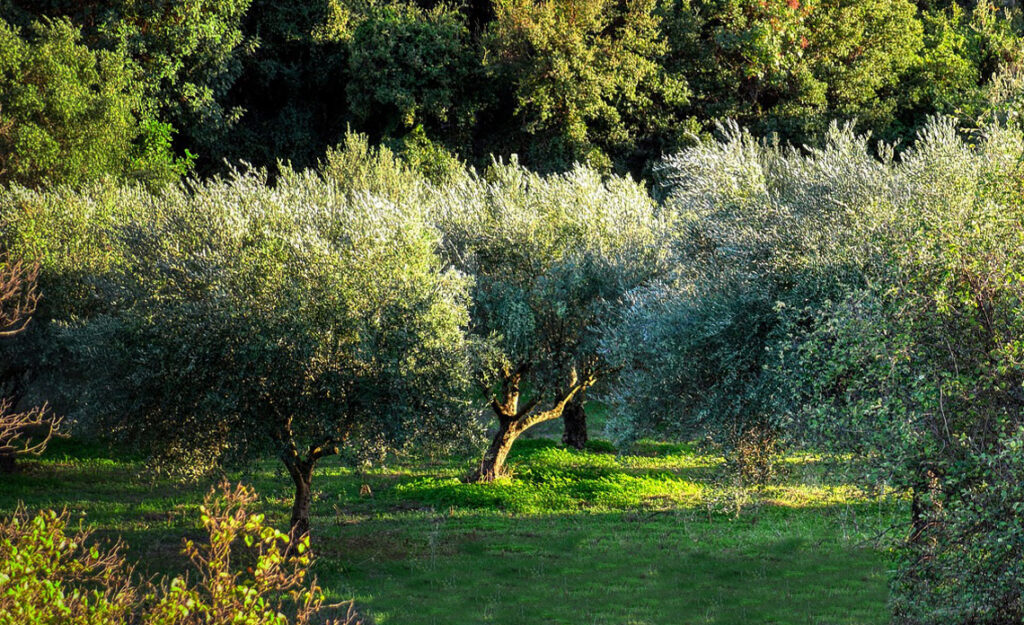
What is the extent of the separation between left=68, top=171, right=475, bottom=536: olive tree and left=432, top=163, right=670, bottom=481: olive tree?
Result: 13.2ft

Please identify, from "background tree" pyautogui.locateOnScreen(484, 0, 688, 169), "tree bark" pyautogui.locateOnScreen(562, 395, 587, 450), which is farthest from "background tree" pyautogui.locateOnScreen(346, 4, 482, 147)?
"tree bark" pyautogui.locateOnScreen(562, 395, 587, 450)

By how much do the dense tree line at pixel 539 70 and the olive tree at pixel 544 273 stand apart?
26.2 m

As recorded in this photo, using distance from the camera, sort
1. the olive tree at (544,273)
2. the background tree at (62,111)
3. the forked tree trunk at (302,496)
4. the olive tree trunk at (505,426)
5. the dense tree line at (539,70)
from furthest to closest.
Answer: the dense tree line at (539,70)
the background tree at (62,111)
the olive tree trunk at (505,426)
the olive tree at (544,273)
the forked tree trunk at (302,496)

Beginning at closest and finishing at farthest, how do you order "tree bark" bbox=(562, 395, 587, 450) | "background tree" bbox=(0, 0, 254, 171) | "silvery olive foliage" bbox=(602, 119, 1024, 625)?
1. "silvery olive foliage" bbox=(602, 119, 1024, 625)
2. "tree bark" bbox=(562, 395, 587, 450)
3. "background tree" bbox=(0, 0, 254, 171)

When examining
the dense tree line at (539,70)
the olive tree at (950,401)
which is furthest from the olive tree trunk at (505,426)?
the dense tree line at (539,70)

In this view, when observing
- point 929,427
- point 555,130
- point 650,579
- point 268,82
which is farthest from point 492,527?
point 268,82

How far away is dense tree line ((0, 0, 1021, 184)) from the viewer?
57531 millimetres

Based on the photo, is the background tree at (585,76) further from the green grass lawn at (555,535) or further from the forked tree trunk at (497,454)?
the forked tree trunk at (497,454)

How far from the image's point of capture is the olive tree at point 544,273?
29.9 meters

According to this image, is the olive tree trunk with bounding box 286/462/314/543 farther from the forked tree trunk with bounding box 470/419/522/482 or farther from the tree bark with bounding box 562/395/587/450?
the tree bark with bounding box 562/395/587/450

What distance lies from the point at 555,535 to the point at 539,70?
36.1m

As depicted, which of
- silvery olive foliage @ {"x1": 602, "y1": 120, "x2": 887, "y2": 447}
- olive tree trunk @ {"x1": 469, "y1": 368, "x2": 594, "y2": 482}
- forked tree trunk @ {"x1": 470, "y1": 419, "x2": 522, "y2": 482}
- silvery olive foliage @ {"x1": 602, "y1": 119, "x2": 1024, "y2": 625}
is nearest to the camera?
silvery olive foliage @ {"x1": 602, "y1": 119, "x2": 1024, "y2": 625}

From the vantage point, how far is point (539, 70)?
58.3m

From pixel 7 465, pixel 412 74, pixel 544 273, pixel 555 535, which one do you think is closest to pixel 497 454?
pixel 555 535
